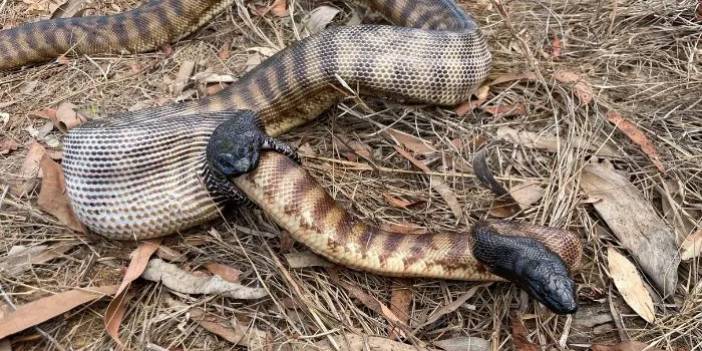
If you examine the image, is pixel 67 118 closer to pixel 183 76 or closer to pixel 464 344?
pixel 183 76

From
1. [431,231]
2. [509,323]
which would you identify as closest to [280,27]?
[431,231]

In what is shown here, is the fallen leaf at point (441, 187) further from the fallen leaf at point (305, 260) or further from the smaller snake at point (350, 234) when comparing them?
the fallen leaf at point (305, 260)

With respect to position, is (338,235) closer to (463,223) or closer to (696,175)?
(463,223)

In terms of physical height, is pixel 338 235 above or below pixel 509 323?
above

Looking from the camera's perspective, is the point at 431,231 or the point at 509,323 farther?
the point at 431,231

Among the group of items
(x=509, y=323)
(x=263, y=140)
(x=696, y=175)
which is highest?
(x=263, y=140)

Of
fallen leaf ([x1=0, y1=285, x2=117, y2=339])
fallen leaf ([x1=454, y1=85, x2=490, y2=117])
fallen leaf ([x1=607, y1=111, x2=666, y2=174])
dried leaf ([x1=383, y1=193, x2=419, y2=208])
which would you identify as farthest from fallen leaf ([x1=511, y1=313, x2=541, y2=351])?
fallen leaf ([x1=0, y1=285, x2=117, y2=339])
